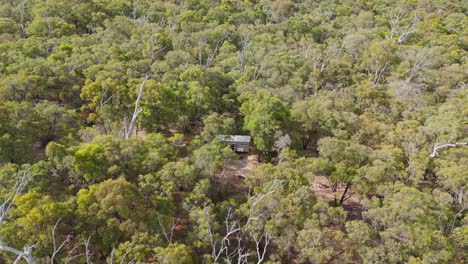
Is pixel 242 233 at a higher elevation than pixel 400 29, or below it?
below

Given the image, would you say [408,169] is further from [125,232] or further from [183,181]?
[125,232]

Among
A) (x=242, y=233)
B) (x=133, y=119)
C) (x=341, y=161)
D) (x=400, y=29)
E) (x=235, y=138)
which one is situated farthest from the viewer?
(x=400, y=29)

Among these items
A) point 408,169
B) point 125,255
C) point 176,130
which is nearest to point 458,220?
point 408,169

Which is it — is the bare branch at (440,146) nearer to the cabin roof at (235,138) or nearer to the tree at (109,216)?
the cabin roof at (235,138)

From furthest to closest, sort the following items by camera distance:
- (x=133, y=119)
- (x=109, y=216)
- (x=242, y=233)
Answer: (x=133, y=119) < (x=242, y=233) < (x=109, y=216)

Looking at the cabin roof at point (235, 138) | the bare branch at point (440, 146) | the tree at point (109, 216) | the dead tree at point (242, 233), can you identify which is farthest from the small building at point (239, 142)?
the bare branch at point (440, 146)

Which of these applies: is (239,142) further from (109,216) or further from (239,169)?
(109,216)

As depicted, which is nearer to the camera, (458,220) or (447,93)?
(458,220)

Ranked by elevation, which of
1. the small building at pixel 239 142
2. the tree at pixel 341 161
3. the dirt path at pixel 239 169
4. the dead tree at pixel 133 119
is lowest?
the dirt path at pixel 239 169

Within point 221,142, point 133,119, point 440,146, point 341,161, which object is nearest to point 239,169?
point 221,142
